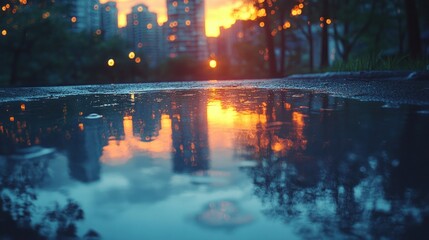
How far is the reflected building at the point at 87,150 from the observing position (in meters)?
2.65

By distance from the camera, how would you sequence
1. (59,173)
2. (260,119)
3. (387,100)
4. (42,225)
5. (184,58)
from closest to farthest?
(42,225) → (59,173) → (260,119) → (387,100) → (184,58)

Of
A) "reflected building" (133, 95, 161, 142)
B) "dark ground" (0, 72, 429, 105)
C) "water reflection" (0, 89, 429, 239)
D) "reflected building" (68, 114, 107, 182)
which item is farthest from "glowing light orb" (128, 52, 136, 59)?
"reflected building" (68, 114, 107, 182)

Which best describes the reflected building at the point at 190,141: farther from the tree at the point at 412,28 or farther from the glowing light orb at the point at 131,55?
the glowing light orb at the point at 131,55

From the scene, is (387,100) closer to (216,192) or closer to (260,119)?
(260,119)

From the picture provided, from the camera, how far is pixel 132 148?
3398mm

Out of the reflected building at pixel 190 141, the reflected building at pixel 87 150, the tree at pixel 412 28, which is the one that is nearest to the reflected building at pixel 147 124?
the reflected building at pixel 190 141

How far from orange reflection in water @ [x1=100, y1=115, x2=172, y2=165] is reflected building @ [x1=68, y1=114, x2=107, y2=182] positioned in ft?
0.25

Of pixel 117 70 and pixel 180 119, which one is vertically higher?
pixel 117 70

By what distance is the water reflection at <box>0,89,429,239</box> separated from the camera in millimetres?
1873

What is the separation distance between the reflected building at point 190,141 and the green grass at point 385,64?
867cm

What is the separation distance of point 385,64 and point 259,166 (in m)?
11.7

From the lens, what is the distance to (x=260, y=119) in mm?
4895

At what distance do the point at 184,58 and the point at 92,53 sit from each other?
16.7 meters

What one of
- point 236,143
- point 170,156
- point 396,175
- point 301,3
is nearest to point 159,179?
point 170,156
